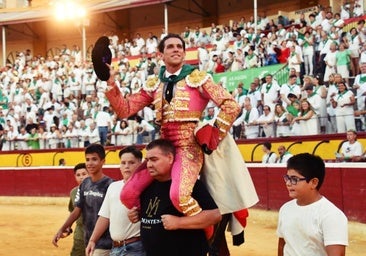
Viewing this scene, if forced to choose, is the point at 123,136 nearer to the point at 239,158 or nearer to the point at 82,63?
the point at 82,63

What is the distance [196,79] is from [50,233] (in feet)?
23.2

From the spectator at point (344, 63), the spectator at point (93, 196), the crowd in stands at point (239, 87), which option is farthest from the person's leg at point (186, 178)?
the spectator at point (344, 63)

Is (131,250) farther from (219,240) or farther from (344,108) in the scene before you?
(344,108)

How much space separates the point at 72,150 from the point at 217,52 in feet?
15.6

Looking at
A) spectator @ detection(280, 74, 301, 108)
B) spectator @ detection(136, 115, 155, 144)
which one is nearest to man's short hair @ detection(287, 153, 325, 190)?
spectator @ detection(280, 74, 301, 108)

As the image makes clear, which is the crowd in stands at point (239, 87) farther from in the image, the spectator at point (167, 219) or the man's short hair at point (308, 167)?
the man's short hair at point (308, 167)

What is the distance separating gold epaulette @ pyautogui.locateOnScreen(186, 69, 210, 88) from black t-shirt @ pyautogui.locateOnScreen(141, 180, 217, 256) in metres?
0.87

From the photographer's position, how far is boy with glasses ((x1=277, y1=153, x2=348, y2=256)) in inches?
116

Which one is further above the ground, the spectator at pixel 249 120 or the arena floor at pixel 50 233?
the spectator at pixel 249 120

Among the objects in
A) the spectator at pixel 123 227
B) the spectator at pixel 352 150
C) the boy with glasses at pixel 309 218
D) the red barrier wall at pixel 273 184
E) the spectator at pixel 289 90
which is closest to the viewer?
the boy with glasses at pixel 309 218

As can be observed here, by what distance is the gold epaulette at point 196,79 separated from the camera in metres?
4.04

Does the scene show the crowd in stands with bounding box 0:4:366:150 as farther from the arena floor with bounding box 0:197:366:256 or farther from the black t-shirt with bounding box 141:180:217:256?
the black t-shirt with bounding box 141:180:217:256

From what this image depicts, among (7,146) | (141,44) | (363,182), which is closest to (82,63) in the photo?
(141,44)

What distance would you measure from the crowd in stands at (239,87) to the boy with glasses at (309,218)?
140 inches
